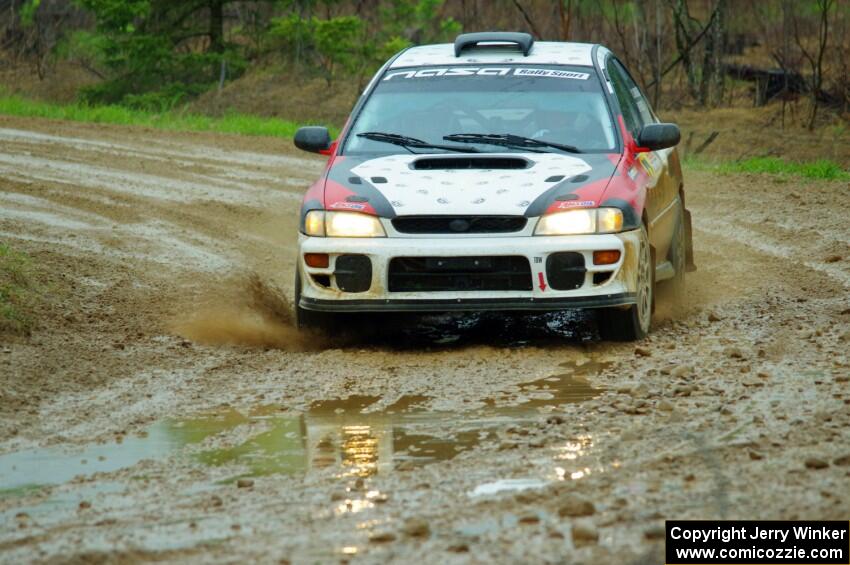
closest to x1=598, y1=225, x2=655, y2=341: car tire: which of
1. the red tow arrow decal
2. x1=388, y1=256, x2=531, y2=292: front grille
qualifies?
the red tow arrow decal

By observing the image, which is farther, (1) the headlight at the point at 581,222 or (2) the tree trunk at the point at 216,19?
(2) the tree trunk at the point at 216,19

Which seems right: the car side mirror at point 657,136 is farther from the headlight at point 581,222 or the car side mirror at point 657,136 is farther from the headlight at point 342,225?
the headlight at point 342,225

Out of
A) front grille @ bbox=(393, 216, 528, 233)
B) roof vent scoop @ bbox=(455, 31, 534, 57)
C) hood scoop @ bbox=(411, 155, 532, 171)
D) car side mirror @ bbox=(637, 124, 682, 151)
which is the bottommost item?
front grille @ bbox=(393, 216, 528, 233)

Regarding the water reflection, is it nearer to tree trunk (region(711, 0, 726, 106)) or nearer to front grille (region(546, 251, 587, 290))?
front grille (region(546, 251, 587, 290))

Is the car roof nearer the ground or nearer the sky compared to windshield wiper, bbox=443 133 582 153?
nearer the sky

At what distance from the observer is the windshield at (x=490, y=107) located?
8445 millimetres

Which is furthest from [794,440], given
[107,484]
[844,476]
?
[107,484]

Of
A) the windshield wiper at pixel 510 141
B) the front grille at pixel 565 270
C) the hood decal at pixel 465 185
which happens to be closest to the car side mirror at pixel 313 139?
the hood decal at pixel 465 185

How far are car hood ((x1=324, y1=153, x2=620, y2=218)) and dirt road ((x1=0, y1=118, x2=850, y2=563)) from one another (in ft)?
2.71

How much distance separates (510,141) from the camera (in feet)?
27.3

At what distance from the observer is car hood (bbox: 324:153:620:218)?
753 centimetres

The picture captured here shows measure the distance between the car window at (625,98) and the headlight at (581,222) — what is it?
116cm

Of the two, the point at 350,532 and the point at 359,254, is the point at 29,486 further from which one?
the point at 359,254

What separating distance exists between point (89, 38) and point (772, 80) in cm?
1654
